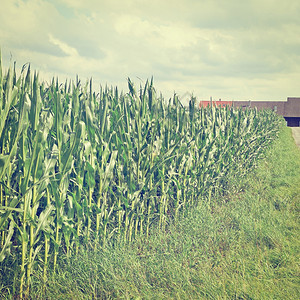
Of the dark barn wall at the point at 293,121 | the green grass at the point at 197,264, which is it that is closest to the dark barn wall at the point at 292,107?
the dark barn wall at the point at 293,121

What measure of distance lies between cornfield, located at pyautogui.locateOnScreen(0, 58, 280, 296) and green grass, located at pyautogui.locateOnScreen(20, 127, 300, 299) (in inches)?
7.7

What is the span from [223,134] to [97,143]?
4158 mm

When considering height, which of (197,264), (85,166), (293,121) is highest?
(293,121)

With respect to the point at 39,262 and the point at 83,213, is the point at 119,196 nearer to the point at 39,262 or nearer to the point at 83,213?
the point at 83,213

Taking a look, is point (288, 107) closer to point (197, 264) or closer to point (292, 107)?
point (292, 107)

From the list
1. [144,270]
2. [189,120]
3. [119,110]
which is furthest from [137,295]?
[189,120]

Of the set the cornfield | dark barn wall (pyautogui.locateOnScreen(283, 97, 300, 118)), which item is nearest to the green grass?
the cornfield

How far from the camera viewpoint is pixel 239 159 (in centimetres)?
799

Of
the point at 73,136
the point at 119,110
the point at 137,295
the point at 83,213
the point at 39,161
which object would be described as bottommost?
the point at 137,295

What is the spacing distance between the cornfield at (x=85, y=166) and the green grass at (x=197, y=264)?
0.19 m

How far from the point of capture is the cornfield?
9.37 feet

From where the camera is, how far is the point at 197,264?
3.76 metres

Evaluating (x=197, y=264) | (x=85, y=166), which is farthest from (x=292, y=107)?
(x=85, y=166)

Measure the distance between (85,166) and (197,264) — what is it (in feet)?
5.65
